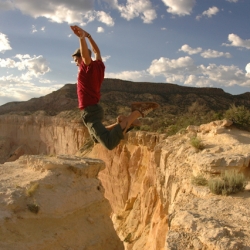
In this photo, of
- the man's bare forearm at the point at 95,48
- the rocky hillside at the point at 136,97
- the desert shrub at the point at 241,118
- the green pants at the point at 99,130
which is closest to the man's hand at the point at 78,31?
the man's bare forearm at the point at 95,48

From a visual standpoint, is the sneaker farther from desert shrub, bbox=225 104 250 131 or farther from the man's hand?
desert shrub, bbox=225 104 250 131

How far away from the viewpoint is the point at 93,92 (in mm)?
5469

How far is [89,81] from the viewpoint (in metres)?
5.32

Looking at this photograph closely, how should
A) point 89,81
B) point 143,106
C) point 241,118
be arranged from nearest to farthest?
point 89,81 < point 143,106 < point 241,118

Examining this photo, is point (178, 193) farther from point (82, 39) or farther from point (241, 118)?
point (241, 118)

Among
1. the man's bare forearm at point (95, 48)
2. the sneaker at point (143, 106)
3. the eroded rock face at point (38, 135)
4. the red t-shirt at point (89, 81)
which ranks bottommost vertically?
the eroded rock face at point (38, 135)

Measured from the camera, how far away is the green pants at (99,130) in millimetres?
5250

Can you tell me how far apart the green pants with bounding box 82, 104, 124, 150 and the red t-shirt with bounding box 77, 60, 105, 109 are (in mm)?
137

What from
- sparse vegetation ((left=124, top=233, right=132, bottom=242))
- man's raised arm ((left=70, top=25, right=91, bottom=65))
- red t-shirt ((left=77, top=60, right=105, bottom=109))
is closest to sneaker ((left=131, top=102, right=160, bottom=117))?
red t-shirt ((left=77, top=60, right=105, bottom=109))

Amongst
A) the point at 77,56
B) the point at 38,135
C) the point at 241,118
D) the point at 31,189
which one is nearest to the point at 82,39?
the point at 77,56

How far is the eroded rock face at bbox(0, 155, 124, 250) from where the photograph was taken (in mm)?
5473

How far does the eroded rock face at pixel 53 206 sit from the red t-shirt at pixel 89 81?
2.13 meters

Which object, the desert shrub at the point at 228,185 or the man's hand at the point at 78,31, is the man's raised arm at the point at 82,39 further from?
the desert shrub at the point at 228,185

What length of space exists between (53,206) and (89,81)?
2673 mm
